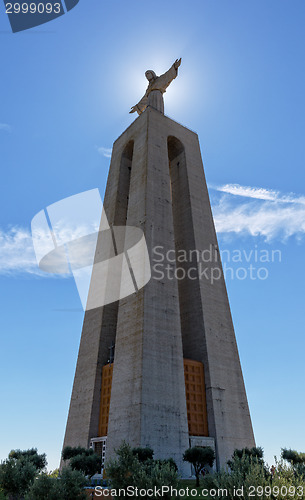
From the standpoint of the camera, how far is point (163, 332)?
2241 cm

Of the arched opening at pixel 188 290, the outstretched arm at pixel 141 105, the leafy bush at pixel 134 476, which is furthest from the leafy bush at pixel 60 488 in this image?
the outstretched arm at pixel 141 105

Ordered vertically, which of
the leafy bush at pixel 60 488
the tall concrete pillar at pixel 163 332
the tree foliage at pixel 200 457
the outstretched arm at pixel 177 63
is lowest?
the leafy bush at pixel 60 488

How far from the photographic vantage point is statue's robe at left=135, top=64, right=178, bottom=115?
3794 cm

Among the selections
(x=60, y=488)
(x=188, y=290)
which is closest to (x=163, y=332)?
(x=188, y=290)

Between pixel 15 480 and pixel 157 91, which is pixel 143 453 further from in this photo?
pixel 157 91

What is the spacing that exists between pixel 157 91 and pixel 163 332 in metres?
28.5

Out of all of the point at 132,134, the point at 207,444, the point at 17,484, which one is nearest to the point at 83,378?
the point at 207,444

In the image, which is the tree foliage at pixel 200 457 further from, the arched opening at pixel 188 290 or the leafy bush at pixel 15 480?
the leafy bush at pixel 15 480

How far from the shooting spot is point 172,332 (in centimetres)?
2281

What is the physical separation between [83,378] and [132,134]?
78.2ft

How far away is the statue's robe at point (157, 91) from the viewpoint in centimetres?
3794

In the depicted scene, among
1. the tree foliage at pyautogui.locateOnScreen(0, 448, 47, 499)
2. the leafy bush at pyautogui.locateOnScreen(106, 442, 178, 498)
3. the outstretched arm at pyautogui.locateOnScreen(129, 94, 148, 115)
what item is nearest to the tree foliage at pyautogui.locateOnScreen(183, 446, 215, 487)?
the tree foliage at pyautogui.locateOnScreen(0, 448, 47, 499)

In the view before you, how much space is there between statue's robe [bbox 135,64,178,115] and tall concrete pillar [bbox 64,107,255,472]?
146 inches

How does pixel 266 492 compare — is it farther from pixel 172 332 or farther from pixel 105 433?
pixel 105 433
